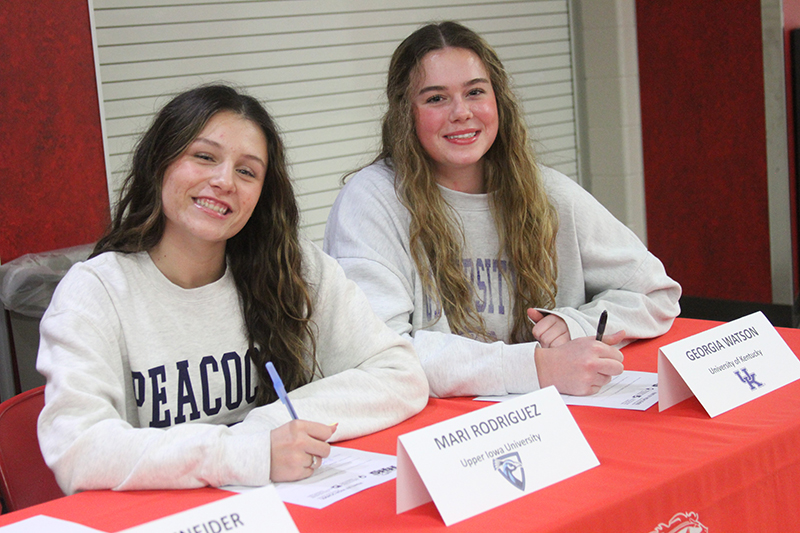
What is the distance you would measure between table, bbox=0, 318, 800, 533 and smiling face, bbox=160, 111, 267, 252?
508mm

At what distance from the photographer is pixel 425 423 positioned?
148cm

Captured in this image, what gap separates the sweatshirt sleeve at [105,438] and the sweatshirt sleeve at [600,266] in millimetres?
995

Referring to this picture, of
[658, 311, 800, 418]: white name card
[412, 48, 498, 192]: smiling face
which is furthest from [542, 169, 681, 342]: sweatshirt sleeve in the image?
[658, 311, 800, 418]: white name card

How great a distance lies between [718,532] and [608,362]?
1.36ft

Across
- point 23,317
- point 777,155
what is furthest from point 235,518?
point 777,155

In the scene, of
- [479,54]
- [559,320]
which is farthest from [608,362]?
[479,54]

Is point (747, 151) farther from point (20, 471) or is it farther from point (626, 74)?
point (20, 471)

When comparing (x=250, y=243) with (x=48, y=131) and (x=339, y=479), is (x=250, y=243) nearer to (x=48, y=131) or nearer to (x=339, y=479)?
(x=339, y=479)

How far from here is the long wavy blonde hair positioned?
1.96m

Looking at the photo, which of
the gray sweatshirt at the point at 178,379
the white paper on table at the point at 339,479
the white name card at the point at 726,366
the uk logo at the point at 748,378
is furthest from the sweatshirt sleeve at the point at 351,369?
the uk logo at the point at 748,378

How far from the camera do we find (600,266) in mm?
2076

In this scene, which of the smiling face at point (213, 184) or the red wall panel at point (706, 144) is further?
the red wall panel at point (706, 144)

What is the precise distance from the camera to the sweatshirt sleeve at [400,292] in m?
1.61

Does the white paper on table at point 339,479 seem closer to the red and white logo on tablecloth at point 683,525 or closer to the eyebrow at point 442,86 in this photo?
the red and white logo on tablecloth at point 683,525
